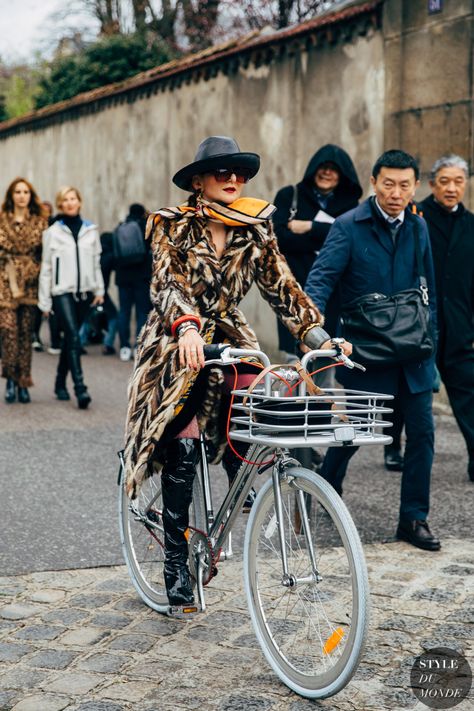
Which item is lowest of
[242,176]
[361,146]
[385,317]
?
[385,317]

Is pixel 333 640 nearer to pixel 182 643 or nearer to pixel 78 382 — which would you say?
pixel 182 643

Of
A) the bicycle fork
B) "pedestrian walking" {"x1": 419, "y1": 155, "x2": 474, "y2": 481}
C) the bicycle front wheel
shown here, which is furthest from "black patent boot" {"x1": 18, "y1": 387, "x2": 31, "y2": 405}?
the bicycle fork

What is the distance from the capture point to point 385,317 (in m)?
5.58

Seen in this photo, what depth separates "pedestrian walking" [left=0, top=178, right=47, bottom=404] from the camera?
1055 centimetres

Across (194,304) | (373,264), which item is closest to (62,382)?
(373,264)

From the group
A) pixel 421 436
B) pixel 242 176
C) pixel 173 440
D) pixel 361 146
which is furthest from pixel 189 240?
pixel 361 146

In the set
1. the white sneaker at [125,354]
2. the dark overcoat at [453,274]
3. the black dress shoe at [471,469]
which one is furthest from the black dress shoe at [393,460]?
the white sneaker at [125,354]

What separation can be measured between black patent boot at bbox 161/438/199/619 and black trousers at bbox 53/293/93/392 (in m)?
5.87

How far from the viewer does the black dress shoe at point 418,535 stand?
5.57m

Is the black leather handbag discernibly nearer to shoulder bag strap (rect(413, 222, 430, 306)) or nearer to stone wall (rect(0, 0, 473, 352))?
shoulder bag strap (rect(413, 222, 430, 306))

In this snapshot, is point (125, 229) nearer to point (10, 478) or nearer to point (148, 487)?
point (10, 478)

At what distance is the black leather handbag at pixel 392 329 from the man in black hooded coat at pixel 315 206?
1590 mm

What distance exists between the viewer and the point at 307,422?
→ 144 inches

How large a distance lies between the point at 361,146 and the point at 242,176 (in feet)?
23.9
